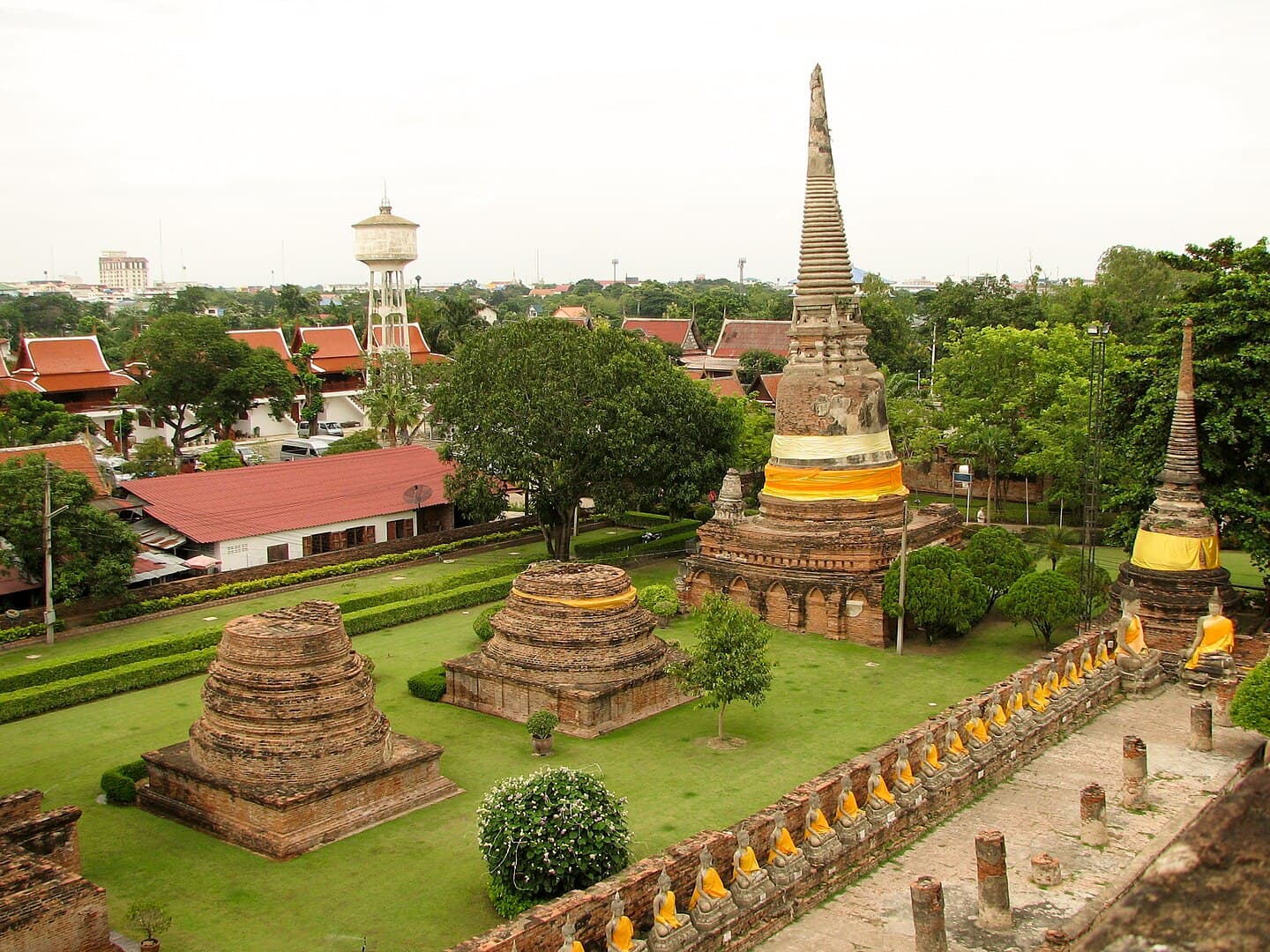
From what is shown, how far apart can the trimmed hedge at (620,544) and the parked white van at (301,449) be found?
62.2 ft

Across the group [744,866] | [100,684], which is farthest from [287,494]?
[744,866]

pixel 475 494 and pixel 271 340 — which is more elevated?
pixel 271 340

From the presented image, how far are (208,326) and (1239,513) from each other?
41.7 meters

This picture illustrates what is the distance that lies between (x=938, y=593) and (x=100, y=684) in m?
18.5

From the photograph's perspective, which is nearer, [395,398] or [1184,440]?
[1184,440]

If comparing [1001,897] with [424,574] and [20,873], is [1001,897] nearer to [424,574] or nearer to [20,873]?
[20,873]

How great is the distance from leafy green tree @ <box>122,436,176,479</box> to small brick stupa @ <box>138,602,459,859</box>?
92.1 ft

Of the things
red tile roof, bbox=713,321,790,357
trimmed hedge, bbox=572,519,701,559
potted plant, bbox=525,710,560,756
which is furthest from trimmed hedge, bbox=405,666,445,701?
red tile roof, bbox=713,321,790,357

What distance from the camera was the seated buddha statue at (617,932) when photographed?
1355 cm

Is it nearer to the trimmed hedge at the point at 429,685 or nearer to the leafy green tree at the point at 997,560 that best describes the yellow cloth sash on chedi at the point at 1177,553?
the leafy green tree at the point at 997,560

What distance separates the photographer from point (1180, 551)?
26.3 metres

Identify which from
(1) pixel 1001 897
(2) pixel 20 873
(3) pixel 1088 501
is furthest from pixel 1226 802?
(3) pixel 1088 501

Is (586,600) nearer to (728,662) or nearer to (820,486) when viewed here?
(728,662)

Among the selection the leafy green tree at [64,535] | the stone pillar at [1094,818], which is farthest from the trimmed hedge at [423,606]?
the stone pillar at [1094,818]
